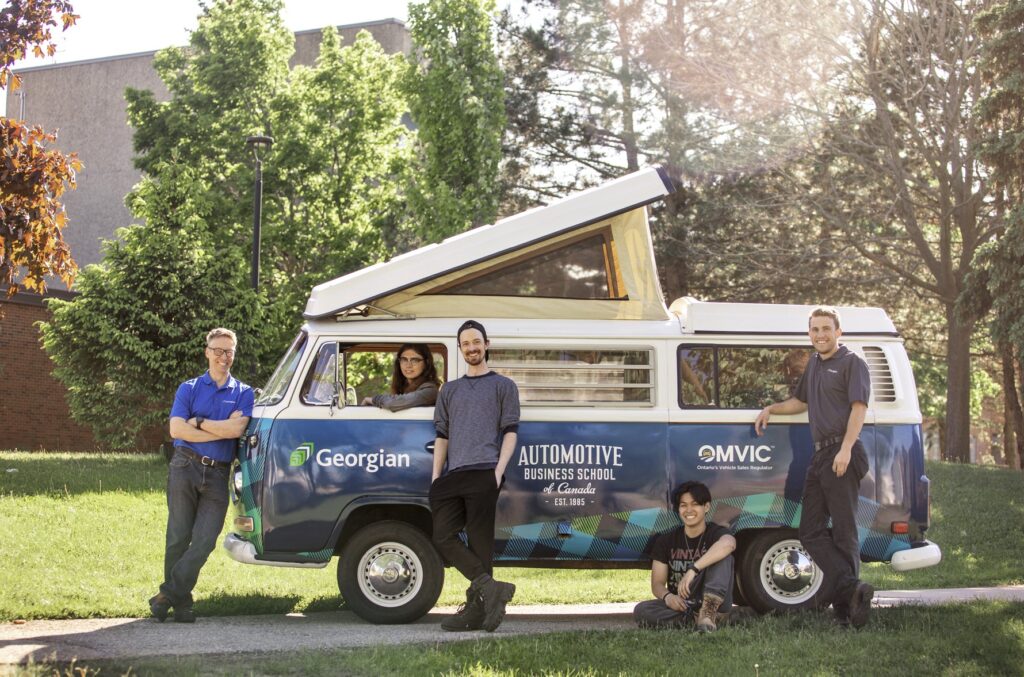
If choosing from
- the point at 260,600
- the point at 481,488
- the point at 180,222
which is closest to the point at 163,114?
the point at 180,222

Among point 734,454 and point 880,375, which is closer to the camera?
point 734,454

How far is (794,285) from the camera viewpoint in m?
25.0

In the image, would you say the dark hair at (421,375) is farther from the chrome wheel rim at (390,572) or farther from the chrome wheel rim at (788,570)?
the chrome wheel rim at (788,570)

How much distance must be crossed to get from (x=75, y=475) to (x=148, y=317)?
16.1ft

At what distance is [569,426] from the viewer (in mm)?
8195

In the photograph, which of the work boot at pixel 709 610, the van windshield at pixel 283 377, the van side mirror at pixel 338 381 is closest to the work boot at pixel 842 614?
the work boot at pixel 709 610

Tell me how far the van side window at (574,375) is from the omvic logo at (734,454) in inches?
21.5

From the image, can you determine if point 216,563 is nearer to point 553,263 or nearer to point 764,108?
point 553,263

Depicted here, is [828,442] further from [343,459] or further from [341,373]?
[341,373]

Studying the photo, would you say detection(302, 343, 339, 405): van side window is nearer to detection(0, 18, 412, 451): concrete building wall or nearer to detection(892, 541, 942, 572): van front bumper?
detection(892, 541, 942, 572): van front bumper

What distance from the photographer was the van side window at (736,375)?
834 centimetres

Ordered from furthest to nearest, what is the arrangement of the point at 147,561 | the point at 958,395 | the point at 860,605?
the point at 958,395 < the point at 147,561 < the point at 860,605

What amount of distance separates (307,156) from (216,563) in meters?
17.4

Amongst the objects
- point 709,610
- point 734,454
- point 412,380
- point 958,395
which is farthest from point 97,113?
point 709,610
